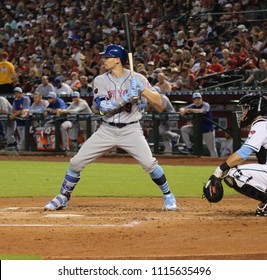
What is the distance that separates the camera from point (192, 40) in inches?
890

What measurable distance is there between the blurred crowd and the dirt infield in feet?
29.6

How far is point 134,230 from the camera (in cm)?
841

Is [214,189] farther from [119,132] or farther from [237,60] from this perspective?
[237,60]

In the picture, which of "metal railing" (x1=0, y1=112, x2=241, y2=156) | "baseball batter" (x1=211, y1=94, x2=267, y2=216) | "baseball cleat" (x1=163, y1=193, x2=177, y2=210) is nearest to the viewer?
"baseball batter" (x1=211, y1=94, x2=267, y2=216)

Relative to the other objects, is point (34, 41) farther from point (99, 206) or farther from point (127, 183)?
point (99, 206)

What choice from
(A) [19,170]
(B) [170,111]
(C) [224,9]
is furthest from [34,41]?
(A) [19,170]

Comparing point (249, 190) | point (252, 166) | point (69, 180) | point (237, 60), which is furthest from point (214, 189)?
point (237, 60)

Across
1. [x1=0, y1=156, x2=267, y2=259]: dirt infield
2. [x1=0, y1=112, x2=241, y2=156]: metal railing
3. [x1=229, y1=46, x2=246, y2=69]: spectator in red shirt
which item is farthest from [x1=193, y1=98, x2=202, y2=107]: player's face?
[x1=0, y1=156, x2=267, y2=259]: dirt infield

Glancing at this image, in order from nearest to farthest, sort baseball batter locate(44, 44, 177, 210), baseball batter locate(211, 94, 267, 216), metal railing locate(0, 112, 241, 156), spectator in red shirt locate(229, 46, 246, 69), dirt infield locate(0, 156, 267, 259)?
dirt infield locate(0, 156, 267, 259) → baseball batter locate(211, 94, 267, 216) → baseball batter locate(44, 44, 177, 210) → metal railing locate(0, 112, 241, 156) → spectator in red shirt locate(229, 46, 246, 69)

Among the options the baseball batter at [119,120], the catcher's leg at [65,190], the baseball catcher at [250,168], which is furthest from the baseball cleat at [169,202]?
the catcher's leg at [65,190]

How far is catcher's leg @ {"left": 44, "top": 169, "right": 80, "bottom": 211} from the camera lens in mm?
10133

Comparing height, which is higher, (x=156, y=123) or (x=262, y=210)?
(x=262, y=210)

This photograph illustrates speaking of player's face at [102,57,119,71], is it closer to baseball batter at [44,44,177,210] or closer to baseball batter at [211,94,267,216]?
baseball batter at [44,44,177,210]

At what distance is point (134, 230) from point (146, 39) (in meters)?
16.5
